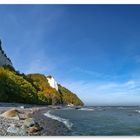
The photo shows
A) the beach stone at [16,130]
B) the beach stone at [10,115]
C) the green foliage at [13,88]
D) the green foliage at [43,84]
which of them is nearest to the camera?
the beach stone at [16,130]

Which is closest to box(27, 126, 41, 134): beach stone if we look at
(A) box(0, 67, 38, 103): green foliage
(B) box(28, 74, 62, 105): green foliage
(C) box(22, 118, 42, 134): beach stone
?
(C) box(22, 118, 42, 134): beach stone

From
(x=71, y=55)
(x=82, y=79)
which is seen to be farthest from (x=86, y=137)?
(x=71, y=55)

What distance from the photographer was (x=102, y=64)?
6.43 meters

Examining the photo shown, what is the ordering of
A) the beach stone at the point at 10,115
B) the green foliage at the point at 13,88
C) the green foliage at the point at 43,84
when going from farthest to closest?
the green foliage at the point at 13,88 → the beach stone at the point at 10,115 → the green foliage at the point at 43,84

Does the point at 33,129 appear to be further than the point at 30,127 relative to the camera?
No

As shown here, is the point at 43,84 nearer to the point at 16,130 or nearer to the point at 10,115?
the point at 10,115

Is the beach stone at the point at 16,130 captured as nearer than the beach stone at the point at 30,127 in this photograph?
Yes

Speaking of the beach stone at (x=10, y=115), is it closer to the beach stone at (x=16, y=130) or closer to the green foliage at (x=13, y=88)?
the beach stone at (x=16, y=130)

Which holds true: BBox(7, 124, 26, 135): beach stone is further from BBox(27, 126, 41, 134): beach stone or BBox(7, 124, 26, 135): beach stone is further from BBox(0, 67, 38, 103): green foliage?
BBox(0, 67, 38, 103): green foliage

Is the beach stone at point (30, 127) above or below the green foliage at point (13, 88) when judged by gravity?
below

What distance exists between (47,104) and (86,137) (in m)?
14.4

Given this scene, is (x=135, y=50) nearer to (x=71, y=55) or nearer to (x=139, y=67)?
(x=139, y=67)

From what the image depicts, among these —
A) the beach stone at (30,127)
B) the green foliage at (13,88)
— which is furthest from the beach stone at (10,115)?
the green foliage at (13,88)

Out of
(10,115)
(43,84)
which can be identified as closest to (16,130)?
(10,115)
